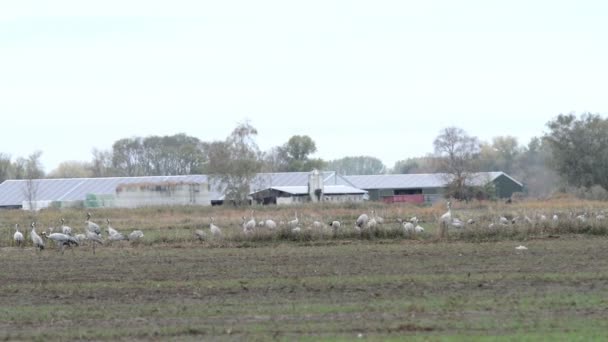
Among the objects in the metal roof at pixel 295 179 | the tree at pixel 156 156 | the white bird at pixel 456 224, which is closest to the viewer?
the white bird at pixel 456 224

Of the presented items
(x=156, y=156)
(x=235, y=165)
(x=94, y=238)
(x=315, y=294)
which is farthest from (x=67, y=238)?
(x=156, y=156)

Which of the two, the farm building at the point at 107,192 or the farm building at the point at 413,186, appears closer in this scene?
the farm building at the point at 107,192

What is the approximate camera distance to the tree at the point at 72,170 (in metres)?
177

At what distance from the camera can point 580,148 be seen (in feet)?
336

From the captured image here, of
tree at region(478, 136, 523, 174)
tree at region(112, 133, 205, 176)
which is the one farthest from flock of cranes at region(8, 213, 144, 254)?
tree at region(478, 136, 523, 174)

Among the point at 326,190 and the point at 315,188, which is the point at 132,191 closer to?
the point at 315,188

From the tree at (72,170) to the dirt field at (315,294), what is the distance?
14937 cm

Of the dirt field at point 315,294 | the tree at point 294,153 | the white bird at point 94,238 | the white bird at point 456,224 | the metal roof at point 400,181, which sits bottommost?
the dirt field at point 315,294

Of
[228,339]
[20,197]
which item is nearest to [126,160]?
[20,197]

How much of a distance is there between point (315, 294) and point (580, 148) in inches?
3471

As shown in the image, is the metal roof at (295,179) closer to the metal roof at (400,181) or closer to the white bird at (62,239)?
the metal roof at (400,181)

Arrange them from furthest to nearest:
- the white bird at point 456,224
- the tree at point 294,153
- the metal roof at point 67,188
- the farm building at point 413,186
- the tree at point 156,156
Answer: the tree at point 156,156 → the tree at point 294,153 → the farm building at point 413,186 → the metal roof at point 67,188 → the white bird at point 456,224

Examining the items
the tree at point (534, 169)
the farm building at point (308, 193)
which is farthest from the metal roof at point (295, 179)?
the tree at point (534, 169)

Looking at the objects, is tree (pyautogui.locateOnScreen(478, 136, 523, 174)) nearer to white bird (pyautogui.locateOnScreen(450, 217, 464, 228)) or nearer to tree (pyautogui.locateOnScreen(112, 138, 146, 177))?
tree (pyautogui.locateOnScreen(112, 138, 146, 177))
